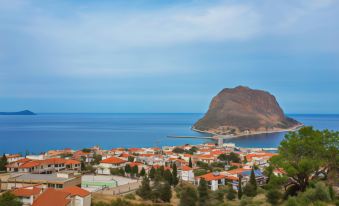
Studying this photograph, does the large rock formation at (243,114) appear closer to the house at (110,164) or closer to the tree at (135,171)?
the house at (110,164)

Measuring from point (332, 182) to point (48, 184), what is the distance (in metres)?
17.2

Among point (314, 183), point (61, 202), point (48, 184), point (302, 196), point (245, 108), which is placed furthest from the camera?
point (245, 108)

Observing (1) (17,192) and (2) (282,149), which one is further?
(1) (17,192)

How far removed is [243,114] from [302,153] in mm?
128798

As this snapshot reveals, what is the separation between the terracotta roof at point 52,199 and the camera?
18.0 meters

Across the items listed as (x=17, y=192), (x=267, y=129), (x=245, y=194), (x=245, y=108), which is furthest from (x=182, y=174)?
(x=245, y=108)

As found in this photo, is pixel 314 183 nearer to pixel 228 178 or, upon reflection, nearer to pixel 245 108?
pixel 228 178

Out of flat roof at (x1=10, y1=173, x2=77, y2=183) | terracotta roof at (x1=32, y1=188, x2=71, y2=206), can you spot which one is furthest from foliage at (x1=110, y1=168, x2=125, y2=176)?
terracotta roof at (x1=32, y1=188, x2=71, y2=206)

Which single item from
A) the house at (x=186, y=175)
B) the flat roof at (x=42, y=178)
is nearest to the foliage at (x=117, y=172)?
the house at (x=186, y=175)

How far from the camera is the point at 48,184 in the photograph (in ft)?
78.2

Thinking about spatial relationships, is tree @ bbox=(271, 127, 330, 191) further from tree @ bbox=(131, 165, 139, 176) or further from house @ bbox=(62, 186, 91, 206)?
tree @ bbox=(131, 165, 139, 176)

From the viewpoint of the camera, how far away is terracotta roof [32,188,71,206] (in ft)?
59.0

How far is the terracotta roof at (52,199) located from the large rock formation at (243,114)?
362ft

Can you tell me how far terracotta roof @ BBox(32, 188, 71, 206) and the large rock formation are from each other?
4348 inches
